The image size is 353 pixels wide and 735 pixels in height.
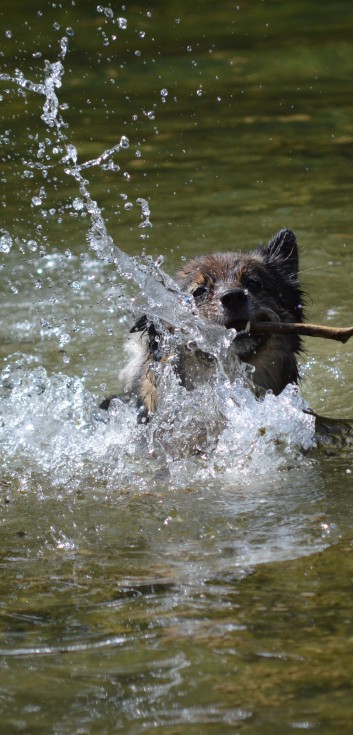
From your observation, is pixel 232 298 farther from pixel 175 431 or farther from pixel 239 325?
pixel 175 431

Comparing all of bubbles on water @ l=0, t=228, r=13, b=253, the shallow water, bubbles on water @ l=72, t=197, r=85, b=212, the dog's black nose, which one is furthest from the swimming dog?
bubbles on water @ l=72, t=197, r=85, b=212

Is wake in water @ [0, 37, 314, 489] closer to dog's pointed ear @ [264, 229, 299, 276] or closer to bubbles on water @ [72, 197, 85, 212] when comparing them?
dog's pointed ear @ [264, 229, 299, 276]

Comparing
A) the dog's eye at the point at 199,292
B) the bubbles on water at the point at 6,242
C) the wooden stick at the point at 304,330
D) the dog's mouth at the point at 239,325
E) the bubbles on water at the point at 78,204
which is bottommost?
the bubbles on water at the point at 6,242

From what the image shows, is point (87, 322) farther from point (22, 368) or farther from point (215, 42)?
point (215, 42)

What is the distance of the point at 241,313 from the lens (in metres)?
5.73

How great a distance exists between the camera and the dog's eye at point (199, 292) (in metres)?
5.94

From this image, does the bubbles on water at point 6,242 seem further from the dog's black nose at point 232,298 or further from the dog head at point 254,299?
the dog's black nose at point 232,298

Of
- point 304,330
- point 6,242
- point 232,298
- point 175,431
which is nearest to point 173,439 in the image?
point 175,431

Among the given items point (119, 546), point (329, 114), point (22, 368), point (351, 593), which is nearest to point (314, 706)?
point (351, 593)

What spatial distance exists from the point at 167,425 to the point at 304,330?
1.01 metres

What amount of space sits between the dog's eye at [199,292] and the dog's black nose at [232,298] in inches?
9.0

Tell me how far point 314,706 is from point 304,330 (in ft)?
8.99

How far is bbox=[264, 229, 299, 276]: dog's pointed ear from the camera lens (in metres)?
6.51

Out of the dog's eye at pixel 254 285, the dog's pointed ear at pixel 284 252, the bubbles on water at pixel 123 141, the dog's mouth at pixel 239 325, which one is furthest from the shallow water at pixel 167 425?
the dog's pointed ear at pixel 284 252
